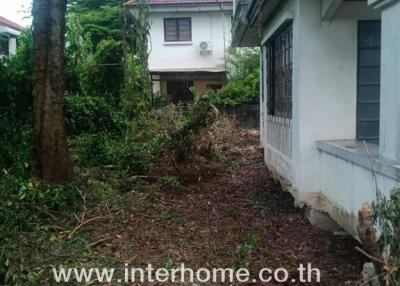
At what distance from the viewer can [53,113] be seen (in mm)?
7125

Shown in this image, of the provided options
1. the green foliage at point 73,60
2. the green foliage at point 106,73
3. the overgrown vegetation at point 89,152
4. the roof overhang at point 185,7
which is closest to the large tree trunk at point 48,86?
the overgrown vegetation at point 89,152

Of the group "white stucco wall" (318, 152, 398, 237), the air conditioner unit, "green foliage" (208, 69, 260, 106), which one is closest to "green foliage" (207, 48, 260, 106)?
"green foliage" (208, 69, 260, 106)

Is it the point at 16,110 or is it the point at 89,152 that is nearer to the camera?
the point at 16,110

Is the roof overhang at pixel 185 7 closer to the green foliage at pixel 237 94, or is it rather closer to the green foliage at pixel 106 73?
the green foliage at pixel 237 94

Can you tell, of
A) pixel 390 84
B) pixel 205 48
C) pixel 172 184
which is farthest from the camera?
pixel 205 48

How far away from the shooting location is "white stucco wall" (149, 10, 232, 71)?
23516mm

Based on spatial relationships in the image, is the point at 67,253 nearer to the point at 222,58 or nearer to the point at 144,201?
the point at 144,201

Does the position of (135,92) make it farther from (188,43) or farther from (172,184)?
(188,43)

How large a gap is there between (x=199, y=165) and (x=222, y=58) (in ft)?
49.1

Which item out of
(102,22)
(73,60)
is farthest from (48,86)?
(102,22)

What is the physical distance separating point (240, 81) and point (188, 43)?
424 cm

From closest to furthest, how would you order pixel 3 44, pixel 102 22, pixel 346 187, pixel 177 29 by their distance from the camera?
pixel 346 187
pixel 177 29
pixel 3 44
pixel 102 22

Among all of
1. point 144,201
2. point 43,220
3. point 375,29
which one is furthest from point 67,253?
point 375,29

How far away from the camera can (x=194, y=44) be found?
78.4 feet
